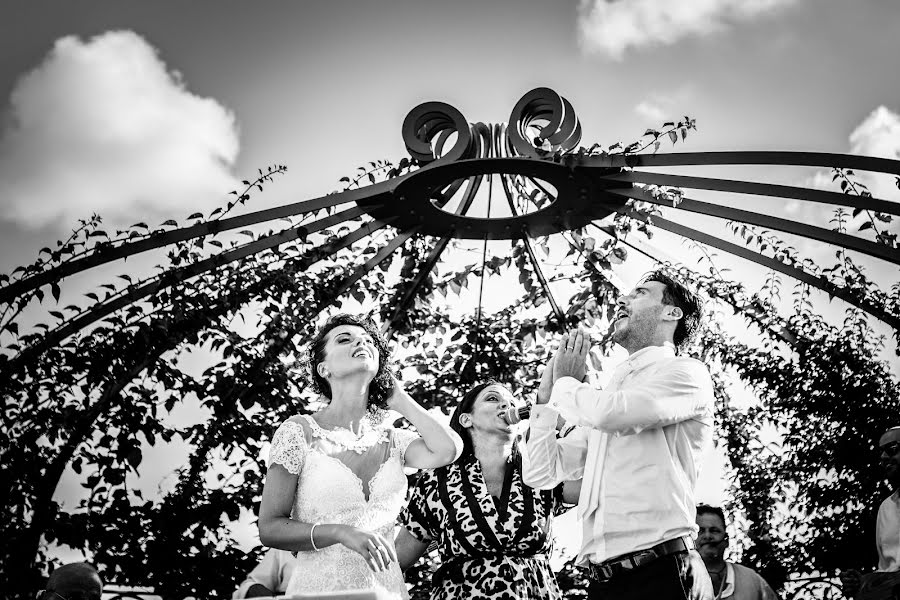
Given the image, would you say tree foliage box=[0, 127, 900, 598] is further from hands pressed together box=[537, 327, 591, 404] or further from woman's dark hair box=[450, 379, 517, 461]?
hands pressed together box=[537, 327, 591, 404]

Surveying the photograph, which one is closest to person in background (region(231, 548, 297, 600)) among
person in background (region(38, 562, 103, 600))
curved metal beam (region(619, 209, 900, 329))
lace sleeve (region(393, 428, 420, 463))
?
person in background (region(38, 562, 103, 600))

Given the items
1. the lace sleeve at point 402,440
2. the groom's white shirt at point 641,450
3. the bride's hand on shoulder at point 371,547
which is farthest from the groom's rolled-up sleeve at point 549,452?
the bride's hand on shoulder at point 371,547

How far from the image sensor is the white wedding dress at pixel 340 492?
274cm

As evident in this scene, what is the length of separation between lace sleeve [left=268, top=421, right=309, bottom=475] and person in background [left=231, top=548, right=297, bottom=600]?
1038mm

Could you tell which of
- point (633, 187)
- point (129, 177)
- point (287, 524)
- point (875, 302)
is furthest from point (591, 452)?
point (129, 177)

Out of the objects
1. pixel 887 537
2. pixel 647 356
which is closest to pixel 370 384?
pixel 647 356

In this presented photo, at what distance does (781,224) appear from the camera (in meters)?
4.22

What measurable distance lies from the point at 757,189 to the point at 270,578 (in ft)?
8.66

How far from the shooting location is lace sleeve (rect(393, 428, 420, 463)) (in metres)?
3.08

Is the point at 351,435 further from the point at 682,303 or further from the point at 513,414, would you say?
the point at 682,303

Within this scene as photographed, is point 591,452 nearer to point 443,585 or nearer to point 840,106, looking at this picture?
point 443,585

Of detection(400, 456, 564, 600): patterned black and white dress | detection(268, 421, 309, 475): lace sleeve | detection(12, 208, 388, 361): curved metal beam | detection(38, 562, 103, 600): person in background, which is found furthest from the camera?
detection(12, 208, 388, 361): curved metal beam

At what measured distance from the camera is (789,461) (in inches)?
210

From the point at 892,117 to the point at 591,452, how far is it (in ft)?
9.31
